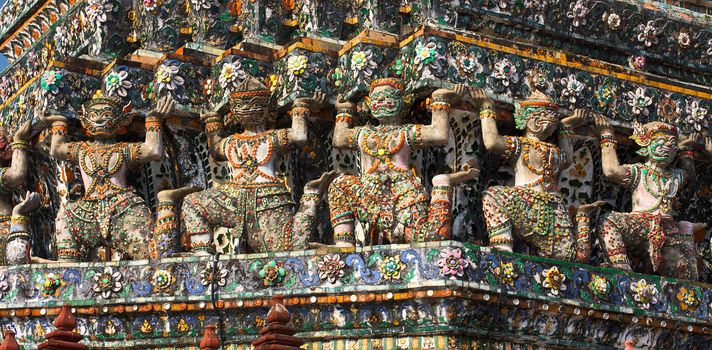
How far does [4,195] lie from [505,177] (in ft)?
16.6

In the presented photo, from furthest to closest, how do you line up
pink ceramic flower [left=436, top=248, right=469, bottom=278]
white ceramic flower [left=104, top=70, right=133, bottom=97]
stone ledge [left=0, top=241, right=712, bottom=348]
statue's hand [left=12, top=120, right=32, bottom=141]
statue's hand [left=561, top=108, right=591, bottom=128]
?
statue's hand [left=12, top=120, right=32, bottom=141], white ceramic flower [left=104, top=70, right=133, bottom=97], statue's hand [left=561, top=108, right=591, bottom=128], stone ledge [left=0, top=241, right=712, bottom=348], pink ceramic flower [left=436, top=248, right=469, bottom=278]

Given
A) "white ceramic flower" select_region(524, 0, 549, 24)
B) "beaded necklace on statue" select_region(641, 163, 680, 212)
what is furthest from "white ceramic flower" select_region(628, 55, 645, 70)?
"beaded necklace on statue" select_region(641, 163, 680, 212)

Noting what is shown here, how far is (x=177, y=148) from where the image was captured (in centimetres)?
1731

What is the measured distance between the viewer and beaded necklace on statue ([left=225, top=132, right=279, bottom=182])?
647 inches

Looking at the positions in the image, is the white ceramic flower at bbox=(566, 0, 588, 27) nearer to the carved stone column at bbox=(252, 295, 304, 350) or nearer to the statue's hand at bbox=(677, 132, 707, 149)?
the statue's hand at bbox=(677, 132, 707, 149)

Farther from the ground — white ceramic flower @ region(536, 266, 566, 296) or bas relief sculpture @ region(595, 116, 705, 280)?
bas relief sculpture @ region(595, 116, 705, 280)

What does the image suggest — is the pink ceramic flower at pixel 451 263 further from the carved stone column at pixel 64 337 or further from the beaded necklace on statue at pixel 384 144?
the carved stone column at pixel 64 337

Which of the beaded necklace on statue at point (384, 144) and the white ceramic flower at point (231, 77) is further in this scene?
the white ceramic flower at point (231, 77)

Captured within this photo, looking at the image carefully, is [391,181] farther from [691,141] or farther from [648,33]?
[648,33]

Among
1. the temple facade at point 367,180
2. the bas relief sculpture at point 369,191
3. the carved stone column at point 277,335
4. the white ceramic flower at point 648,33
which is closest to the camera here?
the carved stone column at point 277,335

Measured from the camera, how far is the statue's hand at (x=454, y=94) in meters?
15.9

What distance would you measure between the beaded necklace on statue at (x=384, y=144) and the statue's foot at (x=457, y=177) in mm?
452

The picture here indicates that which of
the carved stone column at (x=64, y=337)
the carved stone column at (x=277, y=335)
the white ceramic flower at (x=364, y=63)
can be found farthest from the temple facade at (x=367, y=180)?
the carved stone column at (x=277, y=335)

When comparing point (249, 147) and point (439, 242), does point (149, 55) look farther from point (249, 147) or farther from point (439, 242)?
point (439, 242)
